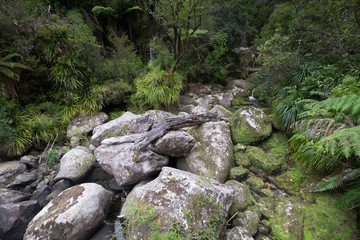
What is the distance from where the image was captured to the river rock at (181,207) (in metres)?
1.92

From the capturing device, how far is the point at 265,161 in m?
3.20

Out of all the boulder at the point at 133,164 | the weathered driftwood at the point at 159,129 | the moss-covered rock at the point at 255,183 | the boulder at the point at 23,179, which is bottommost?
the moss-covered rock at the point at 255,183

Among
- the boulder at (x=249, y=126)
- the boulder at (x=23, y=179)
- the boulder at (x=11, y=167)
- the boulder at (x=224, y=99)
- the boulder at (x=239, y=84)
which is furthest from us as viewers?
the boulder at (x=239, y=84)

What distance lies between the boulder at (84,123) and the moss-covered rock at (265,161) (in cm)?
460

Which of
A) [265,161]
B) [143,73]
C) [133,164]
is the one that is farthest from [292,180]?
[143,73]

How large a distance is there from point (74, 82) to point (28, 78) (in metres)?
1.55

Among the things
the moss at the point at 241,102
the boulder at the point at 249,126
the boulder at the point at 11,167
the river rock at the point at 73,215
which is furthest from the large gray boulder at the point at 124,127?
the moss at the point at 241,102

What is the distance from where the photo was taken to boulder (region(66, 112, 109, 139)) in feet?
15.2

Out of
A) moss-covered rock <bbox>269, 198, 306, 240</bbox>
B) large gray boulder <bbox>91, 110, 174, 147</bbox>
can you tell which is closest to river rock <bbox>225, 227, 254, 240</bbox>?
moss-covered rock <bbox>269, 198, 306, 240</bbox>

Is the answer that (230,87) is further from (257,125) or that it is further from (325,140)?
(325,140)

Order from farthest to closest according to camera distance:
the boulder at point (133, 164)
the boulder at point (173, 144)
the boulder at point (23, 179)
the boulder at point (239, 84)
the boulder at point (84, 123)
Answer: the boulder at point (239, 84) → the boulder at point (84, 123) → the boulder at point (23, 179) → the boulder at point (173, 144) → the boulder at point (133, 164)

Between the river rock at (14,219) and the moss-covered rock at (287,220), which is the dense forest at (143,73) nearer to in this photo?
the moss-covered rock at (287,220)

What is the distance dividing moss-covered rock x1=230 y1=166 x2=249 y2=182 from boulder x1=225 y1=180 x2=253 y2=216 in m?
0.29

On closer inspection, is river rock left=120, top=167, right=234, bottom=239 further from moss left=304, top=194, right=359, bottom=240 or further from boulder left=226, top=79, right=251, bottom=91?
boulder left=226, top=79, right=251, bottom=91
